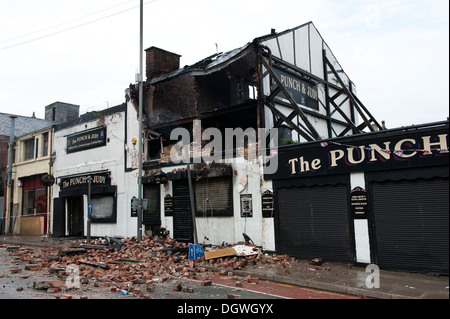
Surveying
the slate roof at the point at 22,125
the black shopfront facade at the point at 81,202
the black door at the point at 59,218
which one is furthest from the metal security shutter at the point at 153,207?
the slate roof at the point at 22,125

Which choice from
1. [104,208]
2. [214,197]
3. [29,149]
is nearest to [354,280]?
[214,197]

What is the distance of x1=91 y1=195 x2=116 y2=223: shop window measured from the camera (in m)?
18.9

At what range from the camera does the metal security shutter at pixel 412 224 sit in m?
9.13

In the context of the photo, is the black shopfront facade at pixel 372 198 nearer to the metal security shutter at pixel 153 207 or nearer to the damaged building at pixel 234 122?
the damaged building at pixel 234 122

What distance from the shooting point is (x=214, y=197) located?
14.6 metres

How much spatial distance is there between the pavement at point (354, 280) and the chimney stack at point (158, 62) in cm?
1159

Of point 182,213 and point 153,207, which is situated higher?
point 153,207

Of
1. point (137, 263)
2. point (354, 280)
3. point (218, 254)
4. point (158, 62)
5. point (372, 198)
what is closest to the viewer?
point (354, 280)

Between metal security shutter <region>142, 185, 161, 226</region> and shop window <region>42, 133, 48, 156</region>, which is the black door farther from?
metal security shutter <region>142, 185, 161, 226</region>

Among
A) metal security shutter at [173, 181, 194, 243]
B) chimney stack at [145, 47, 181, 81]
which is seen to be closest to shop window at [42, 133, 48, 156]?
chimney stack at [145, 47, 181, 81]

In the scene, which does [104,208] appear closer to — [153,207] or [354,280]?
[153,207]

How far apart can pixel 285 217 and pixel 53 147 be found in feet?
55.5

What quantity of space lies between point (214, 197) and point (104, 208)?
7.89 m

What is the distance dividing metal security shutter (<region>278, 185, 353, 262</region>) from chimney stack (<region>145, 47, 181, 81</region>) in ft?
32.7
